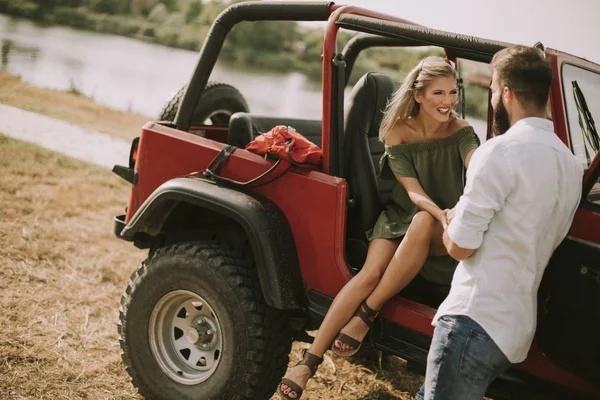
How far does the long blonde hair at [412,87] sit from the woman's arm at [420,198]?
26 cm

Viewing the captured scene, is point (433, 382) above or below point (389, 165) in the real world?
below

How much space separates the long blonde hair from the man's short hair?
78 cm

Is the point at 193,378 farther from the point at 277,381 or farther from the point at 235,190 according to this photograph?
the point at 235,190

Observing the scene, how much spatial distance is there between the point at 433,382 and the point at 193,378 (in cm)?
141

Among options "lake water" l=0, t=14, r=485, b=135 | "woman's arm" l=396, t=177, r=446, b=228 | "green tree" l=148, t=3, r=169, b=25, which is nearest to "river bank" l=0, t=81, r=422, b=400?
"woman's arm" l=396, t=177, r=446, b=228

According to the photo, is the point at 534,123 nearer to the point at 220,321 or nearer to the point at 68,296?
the point at 220,321

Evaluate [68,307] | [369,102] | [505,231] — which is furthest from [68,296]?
[505,231]

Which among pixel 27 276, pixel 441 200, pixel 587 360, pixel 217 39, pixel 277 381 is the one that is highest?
pixel 217 39

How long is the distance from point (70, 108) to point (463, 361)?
1050cm

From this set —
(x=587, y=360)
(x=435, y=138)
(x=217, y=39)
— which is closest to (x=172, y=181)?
(x=217, y=39)

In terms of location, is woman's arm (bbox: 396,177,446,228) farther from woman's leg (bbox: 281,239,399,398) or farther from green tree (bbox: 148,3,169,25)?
green tree (bbox: 148,3,169,25)

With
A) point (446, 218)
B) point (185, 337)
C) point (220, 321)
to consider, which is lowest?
point (185, 337)

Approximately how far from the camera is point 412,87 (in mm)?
2893

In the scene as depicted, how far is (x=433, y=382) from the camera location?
6.69ft
